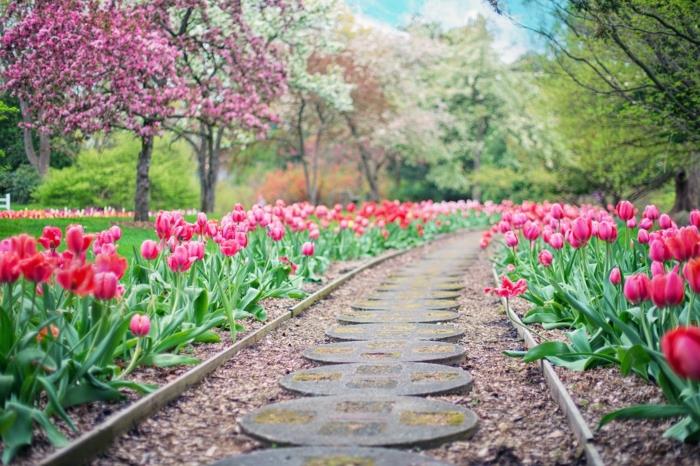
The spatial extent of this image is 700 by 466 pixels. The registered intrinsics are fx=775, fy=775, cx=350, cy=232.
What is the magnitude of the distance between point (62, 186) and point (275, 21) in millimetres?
13783

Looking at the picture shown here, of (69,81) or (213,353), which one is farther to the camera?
(69,81)

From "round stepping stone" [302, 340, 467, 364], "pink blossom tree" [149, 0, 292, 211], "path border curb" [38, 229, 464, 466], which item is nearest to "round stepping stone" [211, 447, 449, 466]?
"path border curb" [38, 229, 464, 466]

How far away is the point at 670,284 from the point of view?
355 centimetres

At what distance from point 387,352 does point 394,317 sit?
1.86 m

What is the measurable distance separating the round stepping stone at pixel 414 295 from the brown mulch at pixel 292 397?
2114 millimetres

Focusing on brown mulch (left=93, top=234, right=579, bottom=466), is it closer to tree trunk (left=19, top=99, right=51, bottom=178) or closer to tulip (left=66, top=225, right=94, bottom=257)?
tulip (left=66, top=225, right=94, bottom=257)

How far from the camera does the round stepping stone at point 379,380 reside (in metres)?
4.80

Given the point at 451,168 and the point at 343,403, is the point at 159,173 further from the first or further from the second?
the point at 451,168

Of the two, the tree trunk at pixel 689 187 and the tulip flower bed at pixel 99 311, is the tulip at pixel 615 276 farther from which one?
the tree trunk at pixel 689 187

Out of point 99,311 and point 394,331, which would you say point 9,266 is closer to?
point 99,311

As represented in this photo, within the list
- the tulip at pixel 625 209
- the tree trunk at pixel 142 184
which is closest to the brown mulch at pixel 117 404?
the tulip at pixel 625 209

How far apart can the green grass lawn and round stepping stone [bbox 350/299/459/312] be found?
2546 mm

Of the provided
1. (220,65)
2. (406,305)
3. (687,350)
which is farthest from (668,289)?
(220,65)

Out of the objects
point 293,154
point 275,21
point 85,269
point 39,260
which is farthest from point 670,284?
point 293,154
